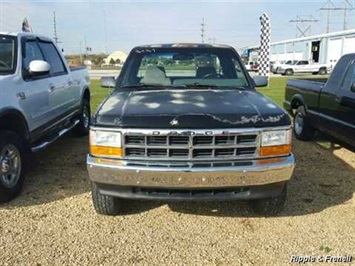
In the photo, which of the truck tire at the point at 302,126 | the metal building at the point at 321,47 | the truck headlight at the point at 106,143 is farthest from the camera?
the metal building at the point at 321,47

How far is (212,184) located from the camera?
3414 millimetres

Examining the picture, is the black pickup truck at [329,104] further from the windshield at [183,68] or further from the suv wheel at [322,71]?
the suv wheel at [322,71]

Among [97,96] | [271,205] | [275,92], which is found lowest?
[275,92]

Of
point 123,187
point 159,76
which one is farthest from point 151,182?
point 159,76

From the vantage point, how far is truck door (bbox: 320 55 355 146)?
5.64 meters

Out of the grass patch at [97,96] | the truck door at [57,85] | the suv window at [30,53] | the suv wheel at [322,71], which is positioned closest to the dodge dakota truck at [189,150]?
the suv window at [30,53]

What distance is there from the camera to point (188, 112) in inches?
137

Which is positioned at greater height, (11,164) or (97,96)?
(11,164)

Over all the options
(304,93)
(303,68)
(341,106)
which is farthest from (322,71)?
(341,106)

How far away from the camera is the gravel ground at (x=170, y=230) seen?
3289 millimetres

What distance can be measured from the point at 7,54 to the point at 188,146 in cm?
295

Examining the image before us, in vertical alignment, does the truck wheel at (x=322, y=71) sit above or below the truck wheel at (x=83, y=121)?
below

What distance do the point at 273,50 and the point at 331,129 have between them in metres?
75.6

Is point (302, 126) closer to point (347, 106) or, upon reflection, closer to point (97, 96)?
point (347, 106)
